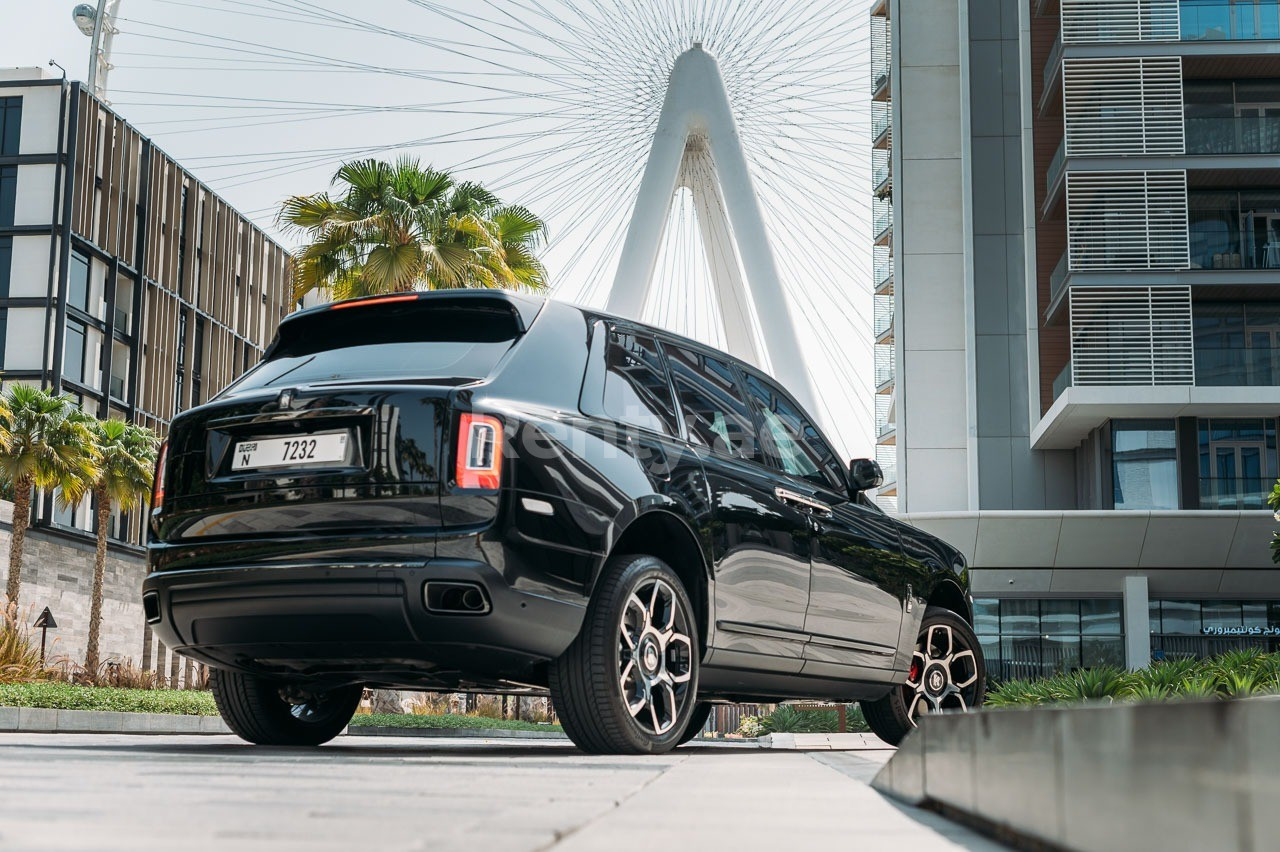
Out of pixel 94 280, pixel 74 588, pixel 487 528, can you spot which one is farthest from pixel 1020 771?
pixel 94 280

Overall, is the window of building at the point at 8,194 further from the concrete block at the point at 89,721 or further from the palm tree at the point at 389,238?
the concrete block at the point at 89,721

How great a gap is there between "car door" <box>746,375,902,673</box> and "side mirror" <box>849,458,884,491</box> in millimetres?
79

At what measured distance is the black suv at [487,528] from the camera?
4.91 m

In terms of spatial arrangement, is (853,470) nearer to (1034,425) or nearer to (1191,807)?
(1191,807)

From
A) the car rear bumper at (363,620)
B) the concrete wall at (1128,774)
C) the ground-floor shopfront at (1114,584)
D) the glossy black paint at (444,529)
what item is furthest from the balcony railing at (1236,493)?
the concrete wall at (1128,774)

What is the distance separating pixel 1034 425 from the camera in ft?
128

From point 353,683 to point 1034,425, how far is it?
34925 mm

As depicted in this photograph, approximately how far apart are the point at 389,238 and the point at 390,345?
2061 cm

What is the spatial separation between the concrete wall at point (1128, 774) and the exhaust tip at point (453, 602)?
7.31ft

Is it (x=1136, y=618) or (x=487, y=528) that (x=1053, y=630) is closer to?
(x=1136, y=618)

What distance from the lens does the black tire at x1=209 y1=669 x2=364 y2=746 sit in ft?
20.3

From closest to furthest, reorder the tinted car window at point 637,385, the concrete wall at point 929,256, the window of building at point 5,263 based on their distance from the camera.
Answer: the tinted car window at point 637,385, the concrete wall at point 929,256, the window of building at point 5,263

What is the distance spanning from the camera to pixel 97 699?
19828 millimetres

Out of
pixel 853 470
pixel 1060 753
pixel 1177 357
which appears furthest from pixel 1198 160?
pixel 1060 753
